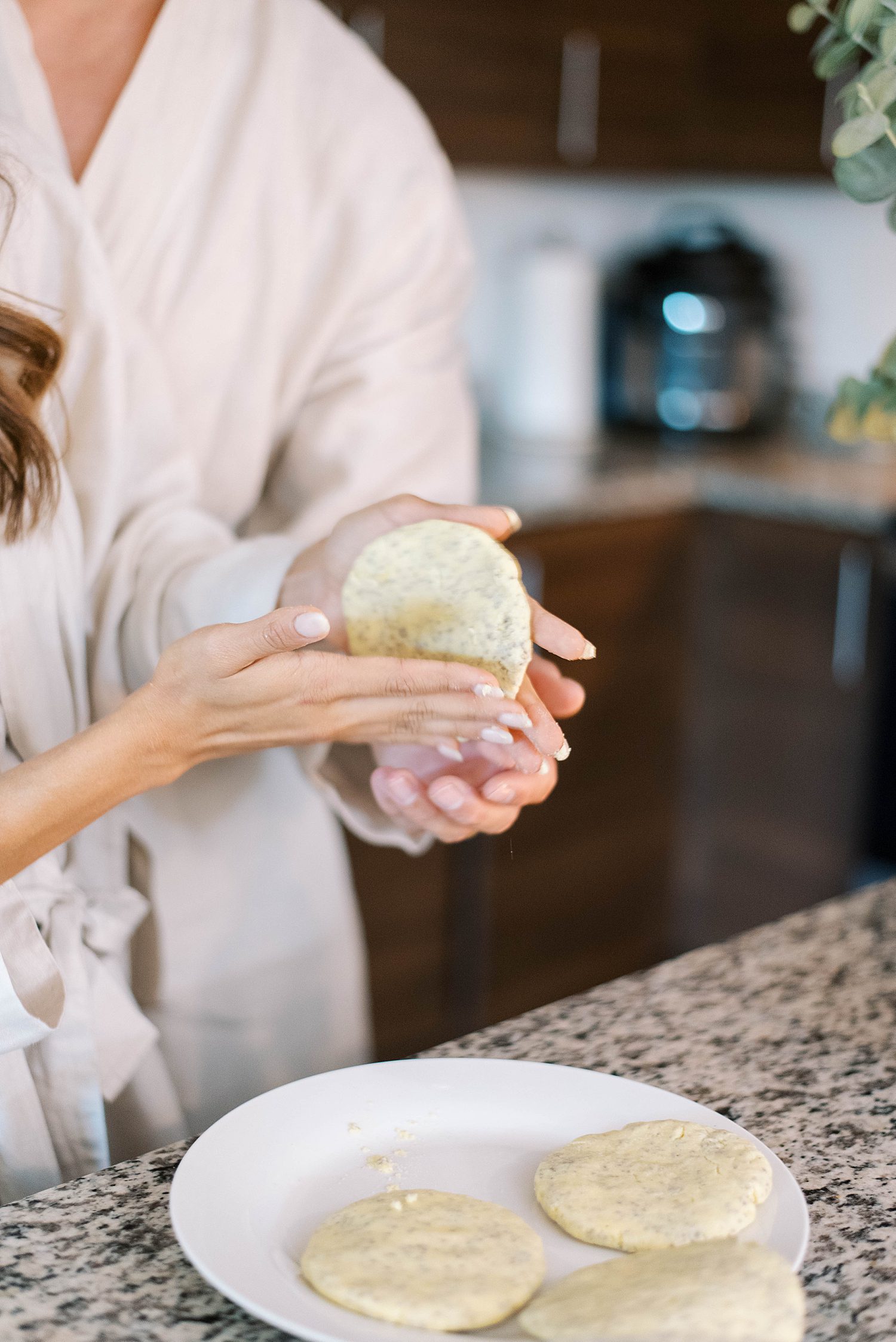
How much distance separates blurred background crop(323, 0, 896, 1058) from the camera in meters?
2.46

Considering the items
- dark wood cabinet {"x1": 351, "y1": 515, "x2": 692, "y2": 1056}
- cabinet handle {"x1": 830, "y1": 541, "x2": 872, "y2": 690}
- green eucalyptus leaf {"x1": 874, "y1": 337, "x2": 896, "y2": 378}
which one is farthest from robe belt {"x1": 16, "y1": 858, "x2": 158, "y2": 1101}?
cabinet handle {"x1": 830, "y1": 541, "x2": 872, "y2": 690}

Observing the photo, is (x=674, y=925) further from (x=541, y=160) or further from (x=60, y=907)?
(x=60, y=907)

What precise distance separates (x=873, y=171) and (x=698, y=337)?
221 centimetres

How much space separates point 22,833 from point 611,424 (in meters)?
2.57

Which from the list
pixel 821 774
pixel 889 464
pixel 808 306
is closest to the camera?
pixel 821 774

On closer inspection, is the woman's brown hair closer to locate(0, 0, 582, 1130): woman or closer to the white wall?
locate(0, 0, 582, 1130): woman

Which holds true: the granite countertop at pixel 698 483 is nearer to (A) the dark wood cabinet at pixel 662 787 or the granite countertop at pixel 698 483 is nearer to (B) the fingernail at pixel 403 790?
(A) the dark wood cabinet at pixel 662 787

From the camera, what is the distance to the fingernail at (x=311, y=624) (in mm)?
781

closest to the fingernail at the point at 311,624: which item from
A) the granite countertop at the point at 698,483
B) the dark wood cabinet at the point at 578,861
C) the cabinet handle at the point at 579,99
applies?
the dark wood cabinet at the point at 578,861

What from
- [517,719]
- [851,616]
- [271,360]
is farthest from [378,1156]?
[851,616]

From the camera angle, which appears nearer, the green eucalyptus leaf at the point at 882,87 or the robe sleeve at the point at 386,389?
the green eucalyptus leaf at the point at 882,87

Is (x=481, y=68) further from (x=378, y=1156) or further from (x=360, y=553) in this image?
(x=378, y=1156)

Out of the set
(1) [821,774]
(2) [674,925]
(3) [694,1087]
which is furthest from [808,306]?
(3) [694,1087]

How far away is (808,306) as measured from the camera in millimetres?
3215
